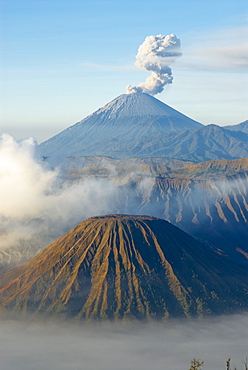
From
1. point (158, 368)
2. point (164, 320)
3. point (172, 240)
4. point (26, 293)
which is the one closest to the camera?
point (158, 368)

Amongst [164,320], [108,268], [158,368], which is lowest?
[158,368]

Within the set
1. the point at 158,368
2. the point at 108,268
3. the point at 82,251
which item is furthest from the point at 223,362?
the point at 82,251

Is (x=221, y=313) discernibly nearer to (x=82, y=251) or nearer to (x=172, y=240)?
(x=172, y=240)

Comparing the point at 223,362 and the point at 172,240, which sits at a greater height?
the point at 172,240

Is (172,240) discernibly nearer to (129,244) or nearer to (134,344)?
(129,244)

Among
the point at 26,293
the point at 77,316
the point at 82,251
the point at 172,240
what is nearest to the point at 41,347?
the point at 77,316

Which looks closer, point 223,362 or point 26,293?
point 223,362

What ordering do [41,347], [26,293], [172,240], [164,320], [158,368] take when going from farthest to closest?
[172,240]
[26,293]
[164,320]
[41,347]
[158,368]
